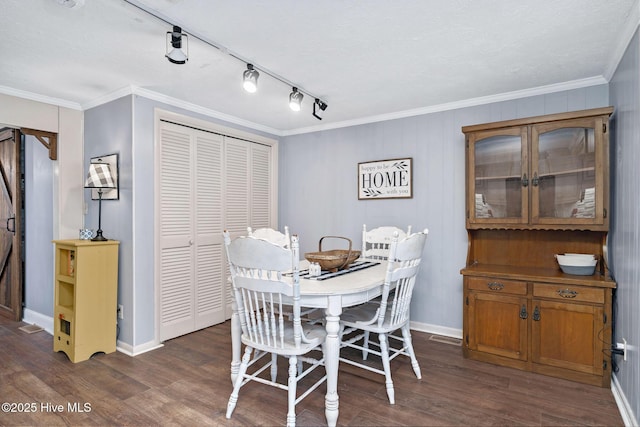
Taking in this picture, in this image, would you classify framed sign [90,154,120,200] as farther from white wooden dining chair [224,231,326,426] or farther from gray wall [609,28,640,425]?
gray wall [609,28,640,425]

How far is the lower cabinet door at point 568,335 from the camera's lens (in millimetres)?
2469

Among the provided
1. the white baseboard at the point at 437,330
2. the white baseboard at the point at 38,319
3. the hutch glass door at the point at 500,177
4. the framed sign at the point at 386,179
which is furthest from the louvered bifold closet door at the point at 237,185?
the hutch glass door at the point at 500,177

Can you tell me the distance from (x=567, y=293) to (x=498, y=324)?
54 cm

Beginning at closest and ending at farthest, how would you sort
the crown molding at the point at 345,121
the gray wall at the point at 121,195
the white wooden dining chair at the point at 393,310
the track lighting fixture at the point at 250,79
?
the white wooden dining chair at the point at 393,310, the track lighting fixture at the point at 250,79, the crown molding at the point at 345,121, the gray wall at the point at 121,195

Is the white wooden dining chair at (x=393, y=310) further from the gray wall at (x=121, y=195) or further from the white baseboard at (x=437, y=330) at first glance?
the gray wall at (x=121, y=195)

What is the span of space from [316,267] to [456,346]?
1.66 meters

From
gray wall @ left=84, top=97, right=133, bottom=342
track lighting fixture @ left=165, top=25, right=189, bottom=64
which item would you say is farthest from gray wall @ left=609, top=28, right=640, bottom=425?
gray wall @ left=84, top=97, right=133, bottom=342

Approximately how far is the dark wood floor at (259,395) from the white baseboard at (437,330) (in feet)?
1.67

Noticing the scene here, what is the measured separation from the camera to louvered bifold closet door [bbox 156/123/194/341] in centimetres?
337

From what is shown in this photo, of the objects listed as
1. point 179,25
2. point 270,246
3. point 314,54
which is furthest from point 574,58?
point 179,25

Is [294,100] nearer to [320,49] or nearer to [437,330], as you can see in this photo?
[320,49]

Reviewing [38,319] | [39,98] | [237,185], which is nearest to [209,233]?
[237,185]

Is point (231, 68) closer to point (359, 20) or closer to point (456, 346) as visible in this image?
point (359, 20)

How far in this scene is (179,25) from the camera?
6.82 feet
